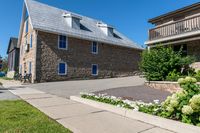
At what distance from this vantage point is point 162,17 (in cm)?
1722

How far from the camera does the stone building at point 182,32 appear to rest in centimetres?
1255

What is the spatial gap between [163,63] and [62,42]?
1155 centimetres

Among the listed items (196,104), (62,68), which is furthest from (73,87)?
(196,104)

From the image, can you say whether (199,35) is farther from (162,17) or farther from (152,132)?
(152,132)

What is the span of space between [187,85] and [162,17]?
46.1 ft

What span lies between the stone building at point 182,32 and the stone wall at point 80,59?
8.36 metres

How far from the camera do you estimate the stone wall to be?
60.4ft

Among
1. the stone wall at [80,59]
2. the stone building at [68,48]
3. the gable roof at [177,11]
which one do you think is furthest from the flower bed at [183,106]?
the stone building at [68,48]

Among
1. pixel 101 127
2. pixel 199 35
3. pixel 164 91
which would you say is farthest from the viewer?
pixel 199 35

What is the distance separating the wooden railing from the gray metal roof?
28.3ft

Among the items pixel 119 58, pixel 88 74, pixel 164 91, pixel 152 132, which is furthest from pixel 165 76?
pixel 119 58

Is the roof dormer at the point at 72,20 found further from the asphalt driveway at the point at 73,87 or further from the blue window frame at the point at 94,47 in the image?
the asphalt driveway at the point at 73,87

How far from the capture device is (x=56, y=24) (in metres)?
20.0

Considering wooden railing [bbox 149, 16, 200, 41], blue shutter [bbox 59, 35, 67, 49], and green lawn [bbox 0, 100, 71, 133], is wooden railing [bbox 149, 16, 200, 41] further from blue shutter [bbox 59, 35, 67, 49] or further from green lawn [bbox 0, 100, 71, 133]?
green lawn [bbox 0, 100, 71, 133]
